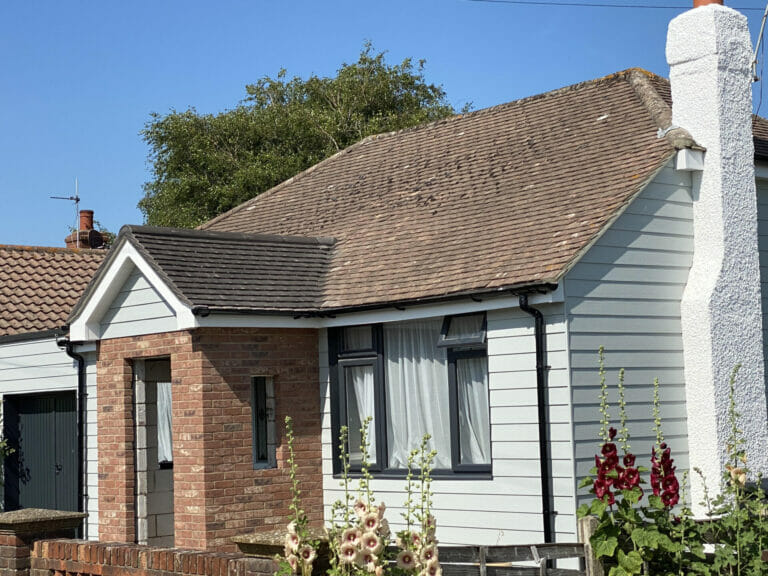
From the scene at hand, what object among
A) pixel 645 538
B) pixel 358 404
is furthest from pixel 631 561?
pixel 358 404

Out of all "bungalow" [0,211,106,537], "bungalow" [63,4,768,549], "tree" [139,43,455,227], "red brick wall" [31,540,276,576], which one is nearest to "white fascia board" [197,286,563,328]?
"bungalow" [63,4,768,549]

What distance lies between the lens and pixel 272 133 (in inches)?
1348

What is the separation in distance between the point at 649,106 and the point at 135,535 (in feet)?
28.0

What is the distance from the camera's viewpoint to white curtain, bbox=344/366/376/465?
46.0ft

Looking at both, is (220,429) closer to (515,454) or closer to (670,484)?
(515,454)

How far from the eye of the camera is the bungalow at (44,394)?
1622 cm

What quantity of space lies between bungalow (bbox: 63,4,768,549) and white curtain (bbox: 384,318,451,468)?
2 centimetres

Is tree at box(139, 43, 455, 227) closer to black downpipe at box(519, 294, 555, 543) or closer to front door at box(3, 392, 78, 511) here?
front door at box(3, 392, 78, 511)

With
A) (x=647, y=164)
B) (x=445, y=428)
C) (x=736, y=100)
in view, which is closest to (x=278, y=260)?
(x=445, y=428)

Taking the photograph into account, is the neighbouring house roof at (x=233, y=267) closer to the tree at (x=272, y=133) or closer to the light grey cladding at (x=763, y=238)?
the light grey cladding at (x=763, y=238)

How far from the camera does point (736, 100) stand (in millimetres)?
13328

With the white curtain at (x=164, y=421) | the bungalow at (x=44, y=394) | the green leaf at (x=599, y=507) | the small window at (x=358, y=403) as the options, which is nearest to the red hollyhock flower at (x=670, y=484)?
the green leaf at (x=599, y=507)

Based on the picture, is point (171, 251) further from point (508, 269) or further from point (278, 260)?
point (508, 269)

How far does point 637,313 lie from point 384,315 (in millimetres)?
2925
